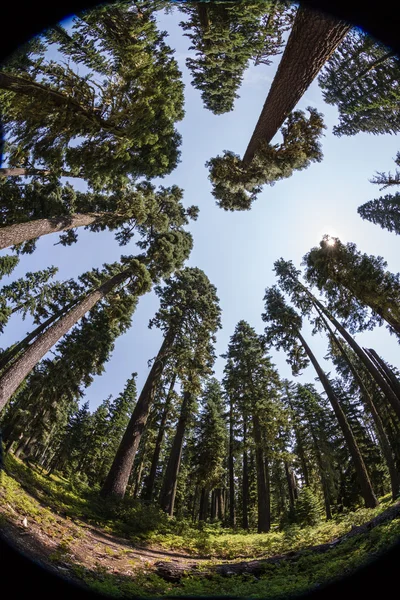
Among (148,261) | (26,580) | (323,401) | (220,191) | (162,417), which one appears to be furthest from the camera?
(323,401)

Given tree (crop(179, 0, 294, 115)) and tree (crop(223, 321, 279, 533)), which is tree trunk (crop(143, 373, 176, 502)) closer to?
tree (crop(223, 321, 279, 533))

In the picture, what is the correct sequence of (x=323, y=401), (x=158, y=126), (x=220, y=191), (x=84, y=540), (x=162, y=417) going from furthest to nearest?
(x=323, y=401) → (x=162, y=417) → (x=220, y=191) → (x=158, y=126) → (x=84, y=540)

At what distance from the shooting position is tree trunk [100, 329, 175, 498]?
483 inches

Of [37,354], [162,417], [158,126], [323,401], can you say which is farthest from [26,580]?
[323,401]

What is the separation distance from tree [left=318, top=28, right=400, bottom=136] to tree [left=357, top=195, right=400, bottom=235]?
4318mm

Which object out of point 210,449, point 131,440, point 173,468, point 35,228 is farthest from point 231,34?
point 210,449

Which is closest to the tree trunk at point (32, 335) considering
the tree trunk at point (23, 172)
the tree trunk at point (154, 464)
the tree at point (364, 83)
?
the tree trunk at point (154, 464)

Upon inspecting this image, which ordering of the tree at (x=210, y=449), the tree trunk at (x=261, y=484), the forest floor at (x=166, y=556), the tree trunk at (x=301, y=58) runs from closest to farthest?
the forest floor at (x=166, y=556) < the tree trunk at (x=301, y=58) < the tree trunk at (x=261, y=484) < the tree at (x=210, y=449)

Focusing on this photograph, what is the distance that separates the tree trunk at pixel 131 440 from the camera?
12.3 metres

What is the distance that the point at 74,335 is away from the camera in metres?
21.2

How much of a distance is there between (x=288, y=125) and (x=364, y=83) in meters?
2.74

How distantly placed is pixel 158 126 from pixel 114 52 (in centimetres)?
277

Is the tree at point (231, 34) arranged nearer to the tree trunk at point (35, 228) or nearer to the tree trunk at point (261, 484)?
the tree trunk at point (35, 228)

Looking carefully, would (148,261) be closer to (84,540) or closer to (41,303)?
(41,303)
